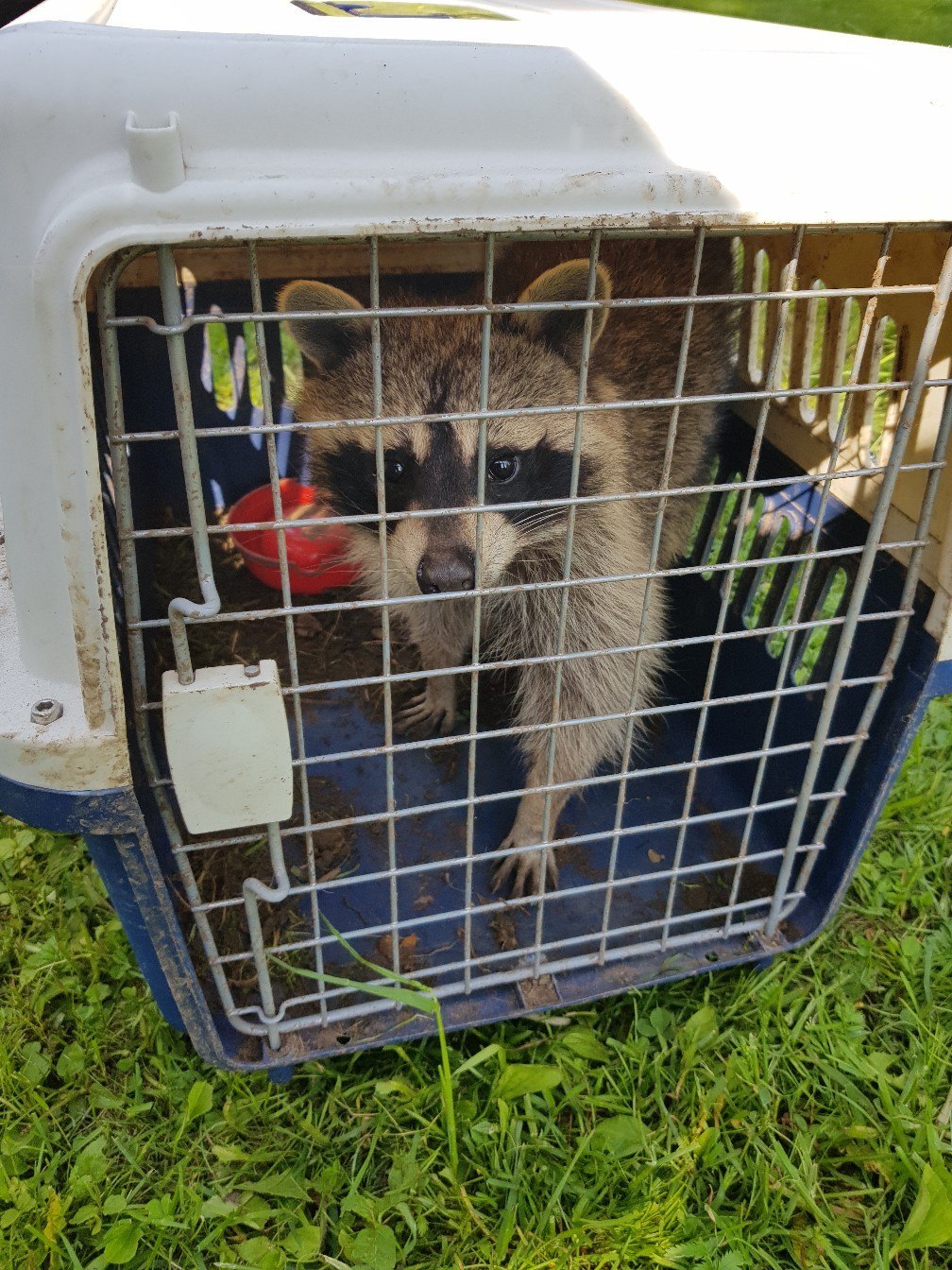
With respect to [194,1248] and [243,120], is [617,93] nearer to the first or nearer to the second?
[243,120]

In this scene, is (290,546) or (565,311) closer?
(565,311)

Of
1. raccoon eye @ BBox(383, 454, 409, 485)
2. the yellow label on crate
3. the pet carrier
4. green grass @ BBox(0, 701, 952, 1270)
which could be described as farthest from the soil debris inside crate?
the yellow label on crate

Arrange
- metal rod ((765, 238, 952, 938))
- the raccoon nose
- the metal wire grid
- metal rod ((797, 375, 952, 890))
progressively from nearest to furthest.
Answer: the metal wire grid < metal rod ((765, 238, 952, 938)) < metal rod ((797, 375, 952, 890)) < the raccoon nose

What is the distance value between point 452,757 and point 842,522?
0.94 m

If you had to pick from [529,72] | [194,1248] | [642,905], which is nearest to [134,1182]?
[194,1248]

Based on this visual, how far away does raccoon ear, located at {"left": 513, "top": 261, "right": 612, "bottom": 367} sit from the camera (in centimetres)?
123

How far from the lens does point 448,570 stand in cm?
137

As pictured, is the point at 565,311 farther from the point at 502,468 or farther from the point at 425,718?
the point at 425,718

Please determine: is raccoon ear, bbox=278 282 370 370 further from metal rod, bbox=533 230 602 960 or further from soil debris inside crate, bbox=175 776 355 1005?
soil debris inside crate, bbox=175 776 355 1005

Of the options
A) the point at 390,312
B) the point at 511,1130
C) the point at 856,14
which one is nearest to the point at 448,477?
the point at 390,312

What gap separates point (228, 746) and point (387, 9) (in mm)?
1036

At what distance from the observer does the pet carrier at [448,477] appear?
87cm

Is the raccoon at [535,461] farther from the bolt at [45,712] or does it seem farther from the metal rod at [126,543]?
the bolt at [45,712]

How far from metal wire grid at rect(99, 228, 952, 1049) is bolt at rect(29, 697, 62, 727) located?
3.4 inches
